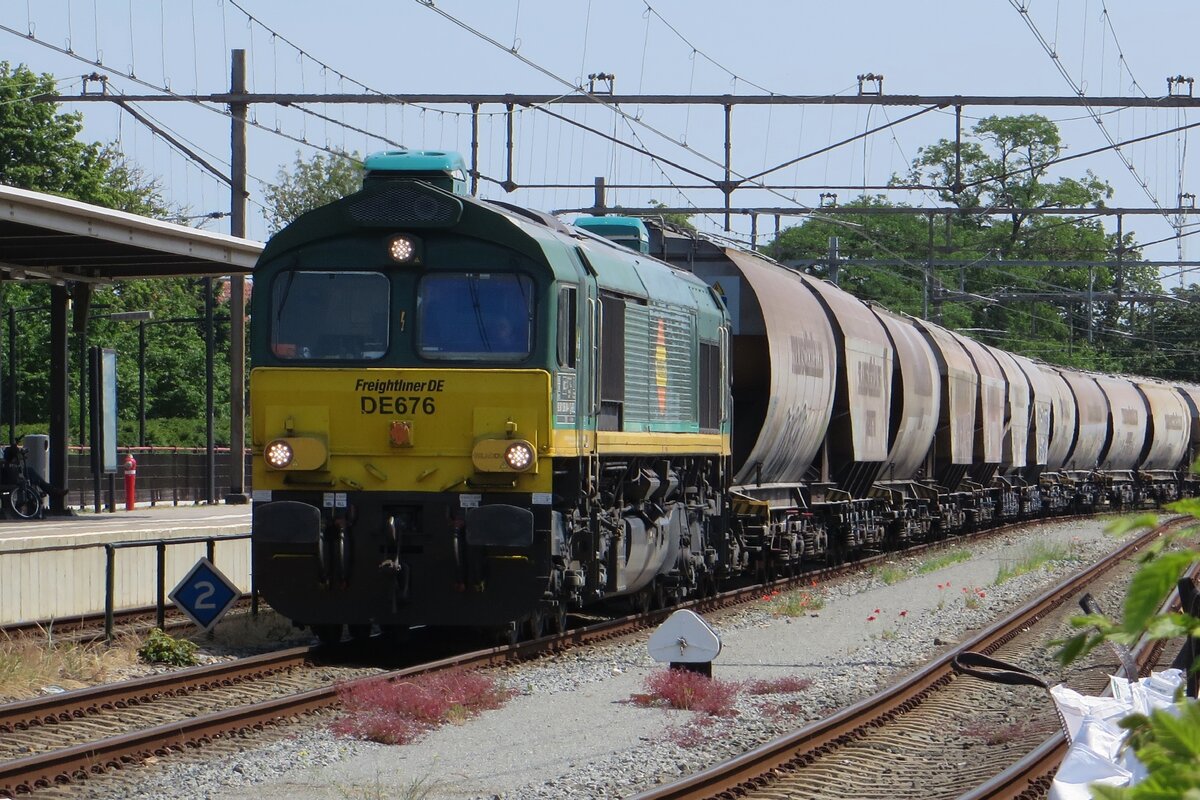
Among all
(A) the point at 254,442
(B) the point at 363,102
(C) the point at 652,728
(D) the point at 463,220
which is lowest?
(C) the point at 652,728

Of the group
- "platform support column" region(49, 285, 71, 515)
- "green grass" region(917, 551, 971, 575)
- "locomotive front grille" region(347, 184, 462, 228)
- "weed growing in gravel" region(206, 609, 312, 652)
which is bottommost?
"green grass" region(917, 551, 971, 575)

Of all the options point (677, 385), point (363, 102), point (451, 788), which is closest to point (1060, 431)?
point (363, 102)

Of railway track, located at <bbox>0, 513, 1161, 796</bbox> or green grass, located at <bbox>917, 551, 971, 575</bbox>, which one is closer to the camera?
railway track, located at <bbox>0, 513, 1161, 796</bbox>

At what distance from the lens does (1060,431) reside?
133 ft

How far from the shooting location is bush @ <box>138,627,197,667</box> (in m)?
12.8

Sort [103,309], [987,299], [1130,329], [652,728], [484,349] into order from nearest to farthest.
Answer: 1. [652,728]
2. [484,349]
3. [987,299]
4. [103,309]
5. [1130,329]

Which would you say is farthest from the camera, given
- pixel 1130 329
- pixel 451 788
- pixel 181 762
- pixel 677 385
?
pixel 1130 329

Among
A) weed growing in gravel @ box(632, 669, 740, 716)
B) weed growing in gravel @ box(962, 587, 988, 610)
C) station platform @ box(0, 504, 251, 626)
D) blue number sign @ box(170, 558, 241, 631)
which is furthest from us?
weed growing in gravel @ box(962, 587, 988, 610)

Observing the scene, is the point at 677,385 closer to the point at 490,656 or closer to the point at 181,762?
the point at 490,656

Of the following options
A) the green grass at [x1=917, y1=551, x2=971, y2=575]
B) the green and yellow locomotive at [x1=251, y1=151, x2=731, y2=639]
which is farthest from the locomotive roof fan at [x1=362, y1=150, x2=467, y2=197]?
the green grass at [x1=917, y1=551, x2=971, y2=575]

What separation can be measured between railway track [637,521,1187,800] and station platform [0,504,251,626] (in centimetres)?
673

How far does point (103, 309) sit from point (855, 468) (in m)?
38.3

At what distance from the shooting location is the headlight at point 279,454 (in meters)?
12.4

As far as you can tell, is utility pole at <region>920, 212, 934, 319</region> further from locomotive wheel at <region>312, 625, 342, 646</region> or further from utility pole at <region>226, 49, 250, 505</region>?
locomotive wheel at <region>312, 625, 342, 646</region>
